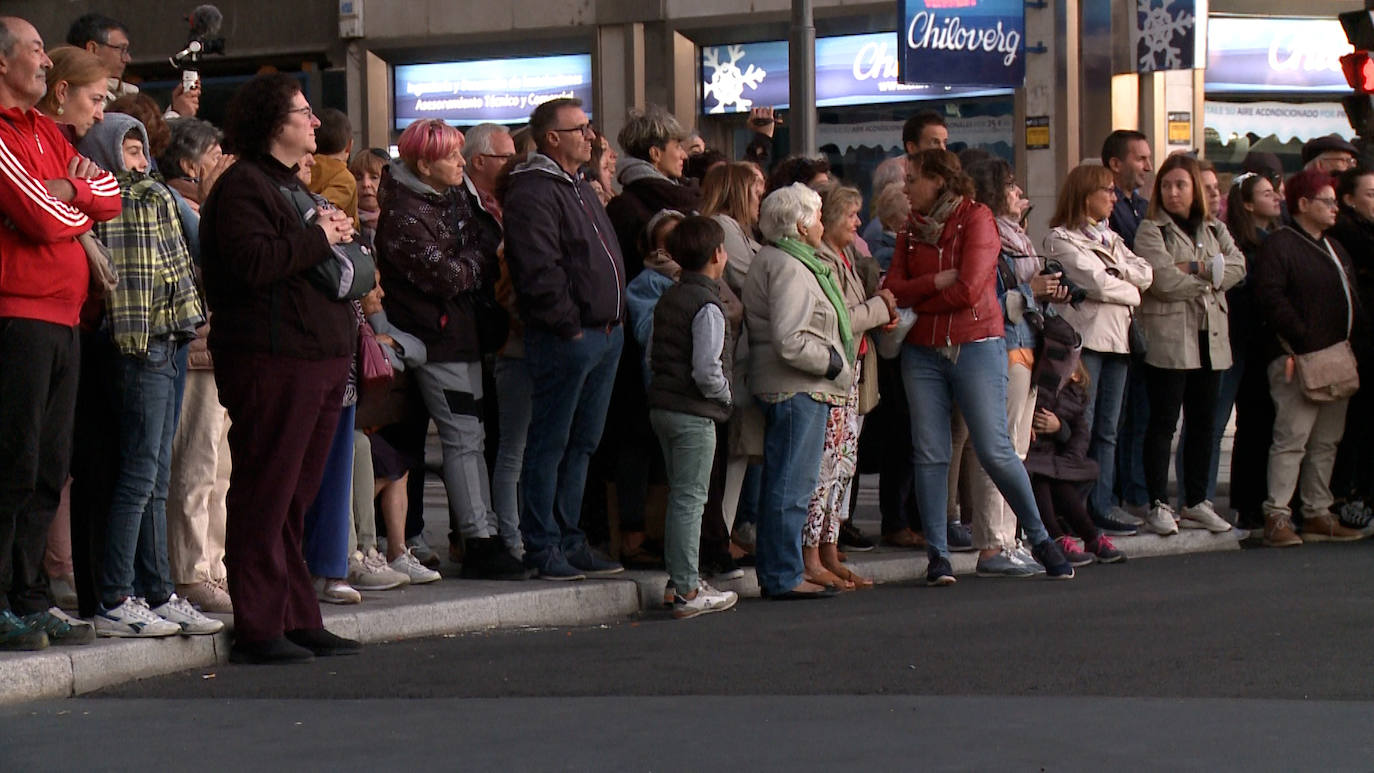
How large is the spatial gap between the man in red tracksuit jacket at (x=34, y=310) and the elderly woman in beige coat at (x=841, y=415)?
12.7 feet

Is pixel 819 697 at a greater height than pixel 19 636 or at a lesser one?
lesser

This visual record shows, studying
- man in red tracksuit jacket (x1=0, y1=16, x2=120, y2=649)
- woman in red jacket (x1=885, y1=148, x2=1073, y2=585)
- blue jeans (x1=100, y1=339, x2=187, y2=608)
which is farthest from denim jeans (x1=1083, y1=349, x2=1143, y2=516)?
man in red tracksuit jacket (x1=0, y1=16, x2=120, y2=649)

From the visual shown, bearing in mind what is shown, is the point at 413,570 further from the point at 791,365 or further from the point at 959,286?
the point at 959,286

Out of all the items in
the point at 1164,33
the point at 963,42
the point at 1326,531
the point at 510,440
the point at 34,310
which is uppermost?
the point at 1164,33

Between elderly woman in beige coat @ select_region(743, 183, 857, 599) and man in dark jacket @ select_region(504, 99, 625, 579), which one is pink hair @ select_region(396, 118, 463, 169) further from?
elderly woman in beige coat @ select_region(743, 183, 857, 599)

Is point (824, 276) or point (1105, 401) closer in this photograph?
point (824, 276)

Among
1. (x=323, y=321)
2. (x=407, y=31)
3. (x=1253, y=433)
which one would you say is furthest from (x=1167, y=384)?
(x=407, y=31)

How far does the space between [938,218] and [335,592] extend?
3589 millimetres

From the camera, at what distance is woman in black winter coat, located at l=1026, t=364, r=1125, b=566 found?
11695mm

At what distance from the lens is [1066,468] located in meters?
11.8

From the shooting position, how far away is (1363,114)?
51.9 feet

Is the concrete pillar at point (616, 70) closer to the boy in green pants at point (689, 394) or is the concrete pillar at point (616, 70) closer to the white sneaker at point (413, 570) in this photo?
the boy in green pants at point (689, 394)

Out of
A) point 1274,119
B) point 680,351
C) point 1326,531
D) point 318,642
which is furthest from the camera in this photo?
point 1274,119

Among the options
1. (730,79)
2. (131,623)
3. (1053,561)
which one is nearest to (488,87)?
(730,79)
